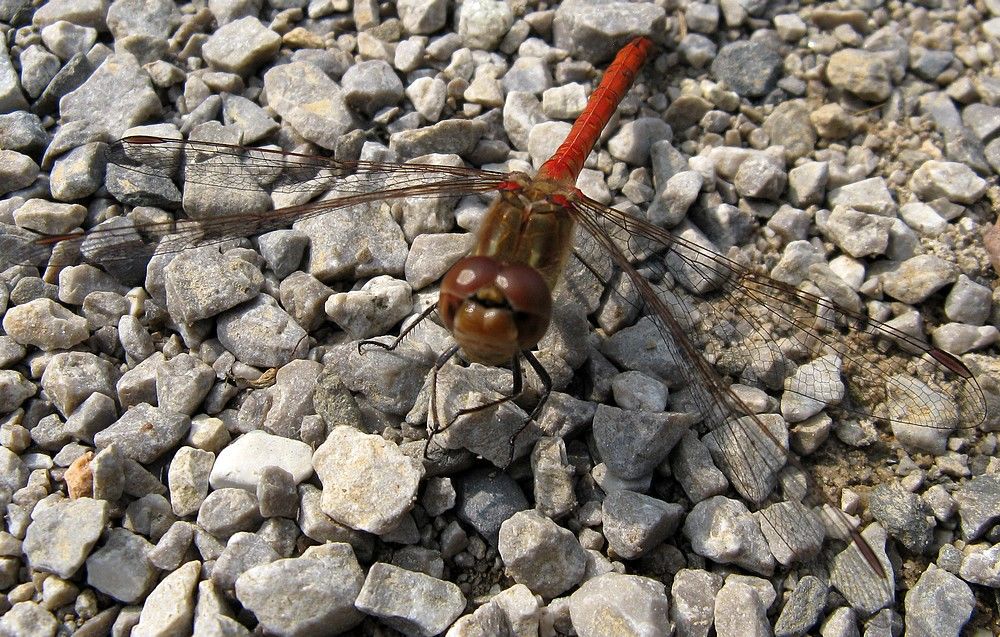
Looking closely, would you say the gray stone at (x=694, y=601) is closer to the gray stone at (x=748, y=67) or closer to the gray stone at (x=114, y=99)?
the gray stone at (x=748, y=67)

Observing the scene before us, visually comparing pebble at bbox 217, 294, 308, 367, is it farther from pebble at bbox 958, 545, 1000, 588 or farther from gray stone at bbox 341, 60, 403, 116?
pebble at bbox 958, 545, 1000, 588

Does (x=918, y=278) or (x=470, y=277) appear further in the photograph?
(x=918, y=278)

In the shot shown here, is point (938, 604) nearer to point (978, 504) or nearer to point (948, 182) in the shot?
point (978, 504)

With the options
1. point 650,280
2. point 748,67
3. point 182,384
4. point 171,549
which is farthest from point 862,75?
point 171,549

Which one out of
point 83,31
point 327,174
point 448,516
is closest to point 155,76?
point 83,31

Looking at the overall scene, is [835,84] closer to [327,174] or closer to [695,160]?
[695,160]

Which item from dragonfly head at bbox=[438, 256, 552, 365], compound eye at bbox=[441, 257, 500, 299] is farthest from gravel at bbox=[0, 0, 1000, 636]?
compound eye at bbox=[441, 257, 500, 299]
